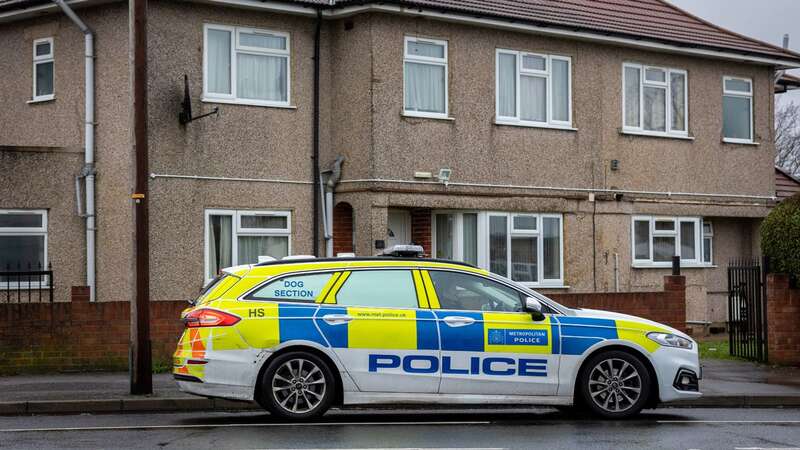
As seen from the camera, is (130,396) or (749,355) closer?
(130,396)

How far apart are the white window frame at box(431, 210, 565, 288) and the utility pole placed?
331 inches

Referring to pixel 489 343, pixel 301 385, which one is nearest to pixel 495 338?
pixel 489 343

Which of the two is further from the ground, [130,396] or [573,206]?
[573,206]

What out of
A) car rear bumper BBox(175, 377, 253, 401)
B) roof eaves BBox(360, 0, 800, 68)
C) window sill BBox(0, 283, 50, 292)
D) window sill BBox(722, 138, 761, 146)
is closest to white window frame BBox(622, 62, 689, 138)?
roof eaves BBox(360, 0, 800, 68)

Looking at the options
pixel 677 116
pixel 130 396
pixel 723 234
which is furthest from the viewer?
pixel 723 234

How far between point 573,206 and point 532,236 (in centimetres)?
105

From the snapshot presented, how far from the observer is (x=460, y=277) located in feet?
41.0

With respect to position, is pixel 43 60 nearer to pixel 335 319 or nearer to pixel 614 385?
pixel 335 319

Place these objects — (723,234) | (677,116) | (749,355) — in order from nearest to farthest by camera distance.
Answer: (749,355) → (677,116) → (723,234)

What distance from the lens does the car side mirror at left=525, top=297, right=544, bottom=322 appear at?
12.2m

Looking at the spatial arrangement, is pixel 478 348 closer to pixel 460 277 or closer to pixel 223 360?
pixel 460 277

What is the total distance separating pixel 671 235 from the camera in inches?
958

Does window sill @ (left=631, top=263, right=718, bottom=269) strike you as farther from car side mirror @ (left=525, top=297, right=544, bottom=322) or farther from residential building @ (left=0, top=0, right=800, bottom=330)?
car side mirror @ (left=525, top=297, right=544, bottom=322)

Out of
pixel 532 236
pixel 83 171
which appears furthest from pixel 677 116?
pixel 83 171
